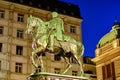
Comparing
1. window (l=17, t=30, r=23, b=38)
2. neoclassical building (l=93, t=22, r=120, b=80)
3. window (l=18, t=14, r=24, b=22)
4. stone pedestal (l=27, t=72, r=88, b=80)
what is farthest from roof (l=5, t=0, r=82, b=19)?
stone pedestal (l=27, t=72, r=88, b=80)

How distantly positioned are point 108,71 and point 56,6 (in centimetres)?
1146

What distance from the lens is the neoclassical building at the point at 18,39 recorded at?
41.1 m

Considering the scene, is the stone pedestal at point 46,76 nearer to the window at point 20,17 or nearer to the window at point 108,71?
the window at point 20,17

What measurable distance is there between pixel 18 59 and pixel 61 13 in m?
9.37

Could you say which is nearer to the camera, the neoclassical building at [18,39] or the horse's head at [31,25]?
the horse's head at [31,25]

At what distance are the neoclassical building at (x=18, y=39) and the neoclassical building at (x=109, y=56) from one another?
427 centimetres

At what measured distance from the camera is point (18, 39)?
42.8m

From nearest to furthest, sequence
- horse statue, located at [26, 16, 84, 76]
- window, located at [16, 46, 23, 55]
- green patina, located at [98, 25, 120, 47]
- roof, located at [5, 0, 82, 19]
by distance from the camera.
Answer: horse statue, located at [26, 16, 84, 76] → window, located at [16, 46, 23, 55] → roof, located at [5, 0, 82, 19] → green patina, located at [98, 25, 120, 47]

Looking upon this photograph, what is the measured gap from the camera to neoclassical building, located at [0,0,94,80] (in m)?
41.1

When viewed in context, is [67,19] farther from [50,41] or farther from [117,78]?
[50,41]

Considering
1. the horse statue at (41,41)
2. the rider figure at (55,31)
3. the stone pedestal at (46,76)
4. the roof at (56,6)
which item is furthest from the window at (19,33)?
the stone pedestal at (46,76)

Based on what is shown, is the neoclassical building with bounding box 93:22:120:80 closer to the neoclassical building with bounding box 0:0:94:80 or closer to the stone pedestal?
the neoclassical building with bounding box 0:0:94:80

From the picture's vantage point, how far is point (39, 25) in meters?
20.2

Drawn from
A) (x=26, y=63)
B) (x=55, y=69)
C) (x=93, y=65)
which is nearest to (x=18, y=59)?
(x=26, y=63)
